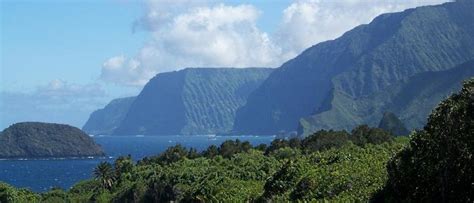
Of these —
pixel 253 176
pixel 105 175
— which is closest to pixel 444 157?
pixel 253 176

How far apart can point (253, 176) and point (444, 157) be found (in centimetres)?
4738

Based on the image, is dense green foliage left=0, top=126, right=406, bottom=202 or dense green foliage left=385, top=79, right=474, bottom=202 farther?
dense green foliage left=0, top=126, right=406, bottom=202

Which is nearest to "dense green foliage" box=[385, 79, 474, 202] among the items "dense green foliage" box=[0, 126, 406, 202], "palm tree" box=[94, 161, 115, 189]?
"dense green foliage" box=[0, 126, 406, 202]

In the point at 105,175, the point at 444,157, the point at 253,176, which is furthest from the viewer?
the point at 105,175

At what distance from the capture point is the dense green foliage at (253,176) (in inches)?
2248

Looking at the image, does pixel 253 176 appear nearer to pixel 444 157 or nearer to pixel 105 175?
pixel 105 175

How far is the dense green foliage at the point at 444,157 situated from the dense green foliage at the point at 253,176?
5915 millimetres

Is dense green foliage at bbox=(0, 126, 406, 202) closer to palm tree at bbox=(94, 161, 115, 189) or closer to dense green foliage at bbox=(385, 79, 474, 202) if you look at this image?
palm tree at bbox=(94, 161, 115, 189)

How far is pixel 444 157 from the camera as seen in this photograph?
40.5 meters

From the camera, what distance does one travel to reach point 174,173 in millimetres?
93938

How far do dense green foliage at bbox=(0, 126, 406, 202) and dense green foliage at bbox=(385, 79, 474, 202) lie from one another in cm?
591

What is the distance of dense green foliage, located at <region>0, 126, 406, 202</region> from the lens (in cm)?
5709

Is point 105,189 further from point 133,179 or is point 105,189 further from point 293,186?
point 293,186

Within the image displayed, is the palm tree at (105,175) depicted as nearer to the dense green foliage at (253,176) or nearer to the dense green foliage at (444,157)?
the dense green foliage at (253,176)
